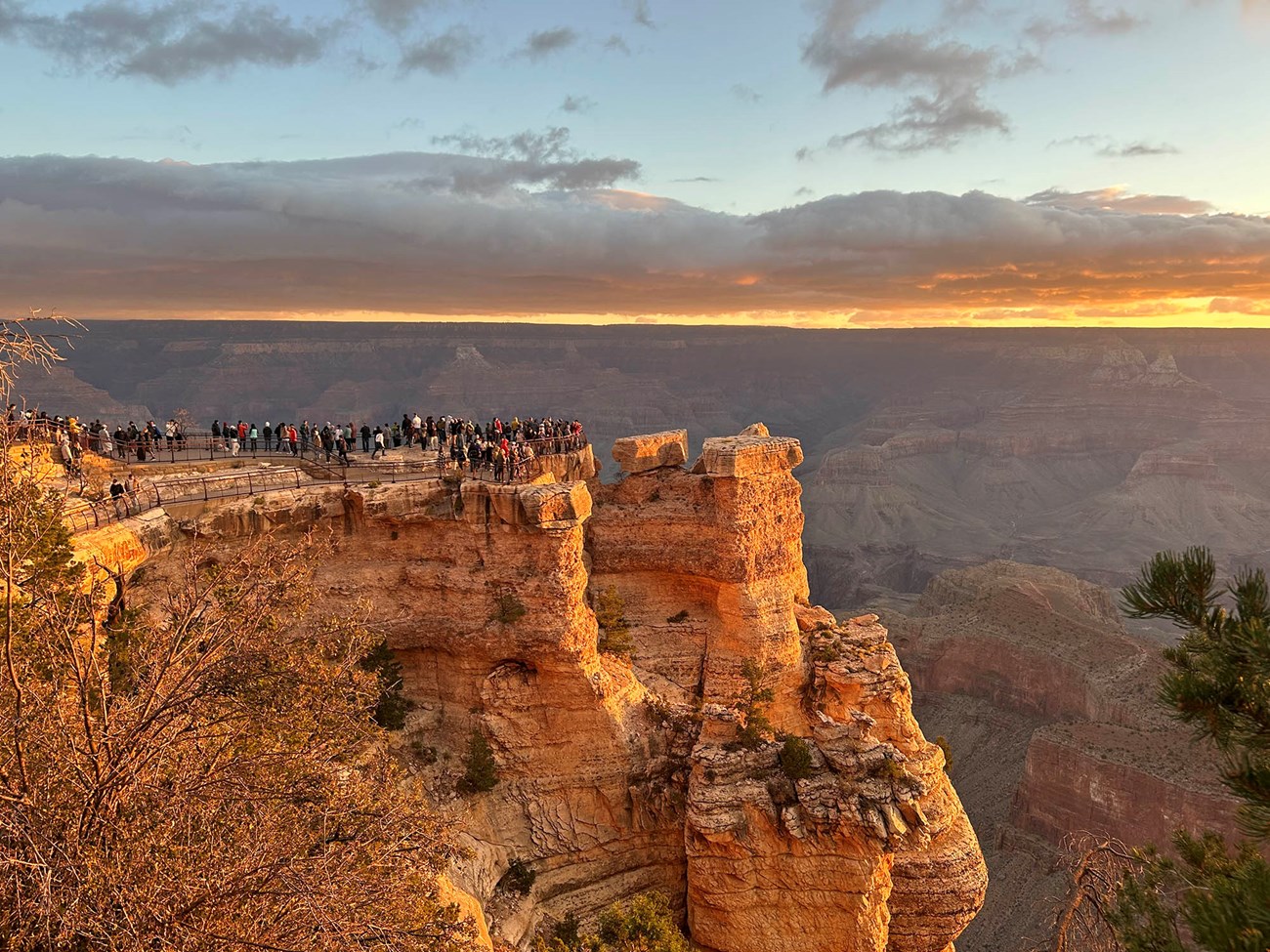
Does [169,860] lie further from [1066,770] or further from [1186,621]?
[1066,770]

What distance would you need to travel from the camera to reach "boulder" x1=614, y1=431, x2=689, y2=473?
29.1 meters

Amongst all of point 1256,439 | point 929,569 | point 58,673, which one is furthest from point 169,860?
point 1256,439

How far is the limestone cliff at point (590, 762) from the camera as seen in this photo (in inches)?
800

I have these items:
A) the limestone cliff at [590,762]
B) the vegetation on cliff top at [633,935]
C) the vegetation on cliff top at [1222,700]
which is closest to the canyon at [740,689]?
the limestone cliff at [590,762]

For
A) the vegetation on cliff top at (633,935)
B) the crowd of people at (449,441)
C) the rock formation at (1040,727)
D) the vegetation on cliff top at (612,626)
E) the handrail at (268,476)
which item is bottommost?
the rock formation at (1040,727)

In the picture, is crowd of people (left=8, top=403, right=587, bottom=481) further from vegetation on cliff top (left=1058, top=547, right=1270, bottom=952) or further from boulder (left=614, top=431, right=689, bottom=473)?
vegetation on cliff top (left=1058, top=547, right=1270, bottom=952)

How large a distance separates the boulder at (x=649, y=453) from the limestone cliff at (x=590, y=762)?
298 centimetres

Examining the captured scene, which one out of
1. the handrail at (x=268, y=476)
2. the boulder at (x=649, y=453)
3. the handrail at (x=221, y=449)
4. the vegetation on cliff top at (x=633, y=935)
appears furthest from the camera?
Result: the boulder at (x=649, y=453)

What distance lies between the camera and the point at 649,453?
95.9 ft

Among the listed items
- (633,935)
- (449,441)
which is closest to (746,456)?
(449,441)

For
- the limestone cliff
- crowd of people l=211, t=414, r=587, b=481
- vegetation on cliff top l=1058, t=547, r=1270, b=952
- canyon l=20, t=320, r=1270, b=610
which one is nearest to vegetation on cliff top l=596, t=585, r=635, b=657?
the limestone cliff

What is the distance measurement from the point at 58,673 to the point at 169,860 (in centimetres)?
306

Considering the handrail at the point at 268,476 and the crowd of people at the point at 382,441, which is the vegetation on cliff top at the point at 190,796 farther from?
the crowd of people at the point at 382,441

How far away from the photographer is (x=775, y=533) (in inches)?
1142
